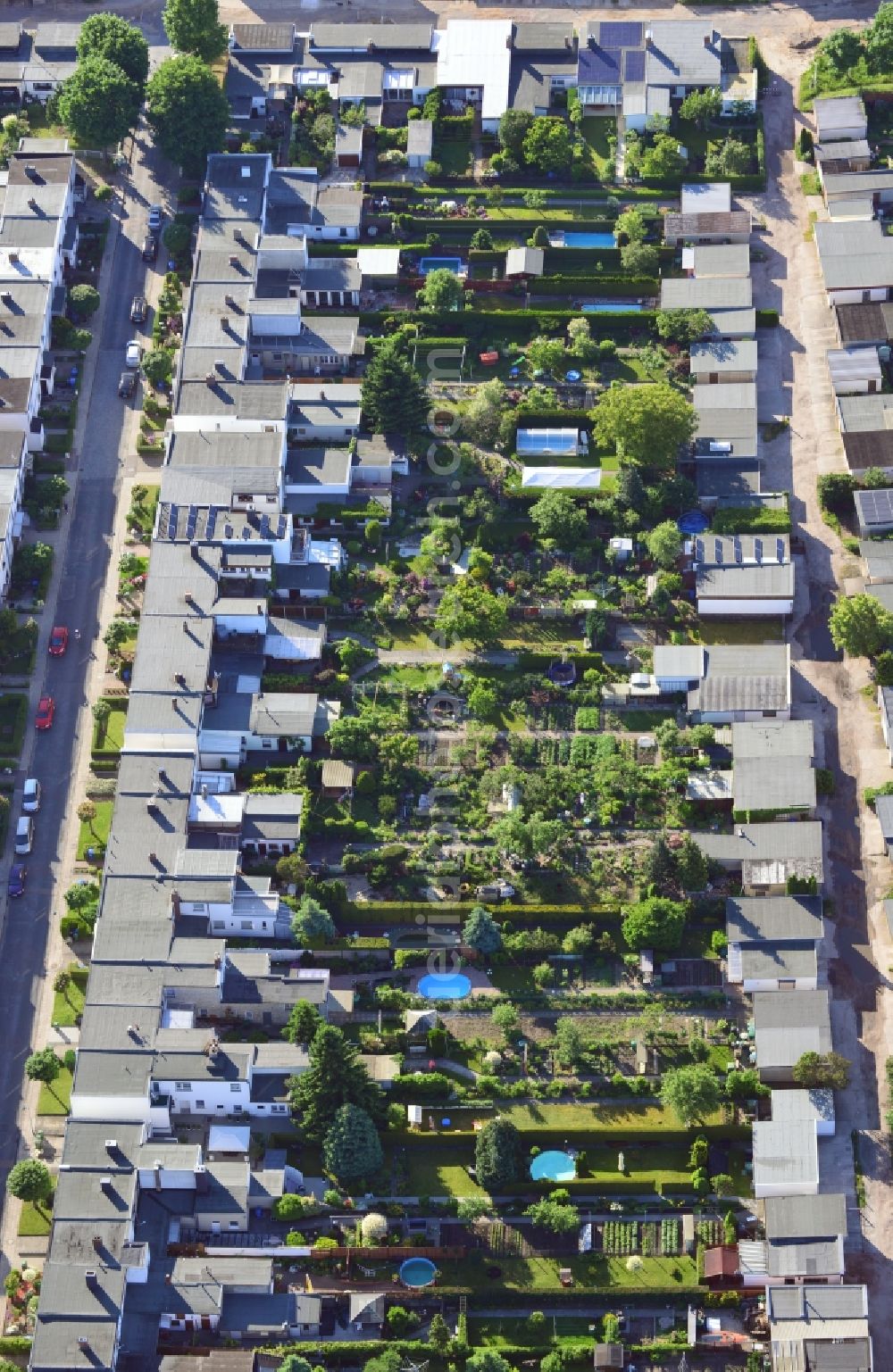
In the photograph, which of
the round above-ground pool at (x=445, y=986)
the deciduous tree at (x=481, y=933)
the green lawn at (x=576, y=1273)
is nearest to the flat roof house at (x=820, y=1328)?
the green lawn at (x=576, y=1273)

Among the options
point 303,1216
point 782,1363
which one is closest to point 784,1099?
point 782,1363

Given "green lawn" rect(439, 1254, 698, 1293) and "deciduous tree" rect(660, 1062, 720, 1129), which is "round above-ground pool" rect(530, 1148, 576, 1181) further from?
"deciduous tree" rect(660, 1062, 720, 1129)

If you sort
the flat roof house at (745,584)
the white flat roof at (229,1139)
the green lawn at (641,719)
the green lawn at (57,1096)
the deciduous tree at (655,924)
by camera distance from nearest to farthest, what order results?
the white flat roof at (229,1139), the green lawn at (57,1096), the deciduous tree at (655,924), the green lawn at (641,719), the flat roof house at (745,584)

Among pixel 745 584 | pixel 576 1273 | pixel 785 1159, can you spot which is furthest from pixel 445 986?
pixel 745 584

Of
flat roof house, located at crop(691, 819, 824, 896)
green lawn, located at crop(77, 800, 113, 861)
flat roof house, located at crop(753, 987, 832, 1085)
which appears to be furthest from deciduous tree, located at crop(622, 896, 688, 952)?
green lawn, located at crop(77, 800, 113, 861)

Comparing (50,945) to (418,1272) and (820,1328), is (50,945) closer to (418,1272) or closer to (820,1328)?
(418,1272)

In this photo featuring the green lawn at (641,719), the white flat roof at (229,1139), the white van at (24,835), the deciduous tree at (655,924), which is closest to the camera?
the white flat roof at (229,1139)

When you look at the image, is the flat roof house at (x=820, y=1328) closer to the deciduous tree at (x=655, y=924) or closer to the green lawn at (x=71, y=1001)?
the deciduous tree at (x=655, y=924)

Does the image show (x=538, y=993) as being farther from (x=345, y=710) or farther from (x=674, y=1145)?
(x=345, y=710)
